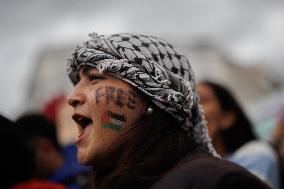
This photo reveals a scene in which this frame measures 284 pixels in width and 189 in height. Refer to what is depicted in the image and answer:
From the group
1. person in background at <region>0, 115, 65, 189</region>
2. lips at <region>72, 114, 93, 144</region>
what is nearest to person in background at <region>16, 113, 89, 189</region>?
person in background at <region>0, 115, 65, 189</region>

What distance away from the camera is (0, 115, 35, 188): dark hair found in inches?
122

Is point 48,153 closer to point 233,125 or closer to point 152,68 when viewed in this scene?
point 233,125

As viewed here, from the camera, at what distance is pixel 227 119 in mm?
4324

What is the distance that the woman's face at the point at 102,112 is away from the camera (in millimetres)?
2482

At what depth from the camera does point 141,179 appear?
2248mm

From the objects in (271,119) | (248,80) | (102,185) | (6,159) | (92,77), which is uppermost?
(92,77)

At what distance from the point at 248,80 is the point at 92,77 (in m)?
25.1

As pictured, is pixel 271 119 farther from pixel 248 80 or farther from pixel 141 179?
pixel 248 80

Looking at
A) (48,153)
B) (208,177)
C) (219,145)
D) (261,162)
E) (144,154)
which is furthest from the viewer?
(48,153)

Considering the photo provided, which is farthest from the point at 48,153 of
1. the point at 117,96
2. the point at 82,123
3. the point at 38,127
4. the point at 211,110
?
the point at 117,96

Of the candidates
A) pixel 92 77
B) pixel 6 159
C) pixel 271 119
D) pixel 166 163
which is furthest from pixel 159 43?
pixel 271 119

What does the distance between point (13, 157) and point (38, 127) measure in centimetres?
145

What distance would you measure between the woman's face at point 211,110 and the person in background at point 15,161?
54.5 inches

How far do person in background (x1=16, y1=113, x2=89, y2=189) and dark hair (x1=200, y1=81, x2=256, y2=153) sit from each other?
109cm
